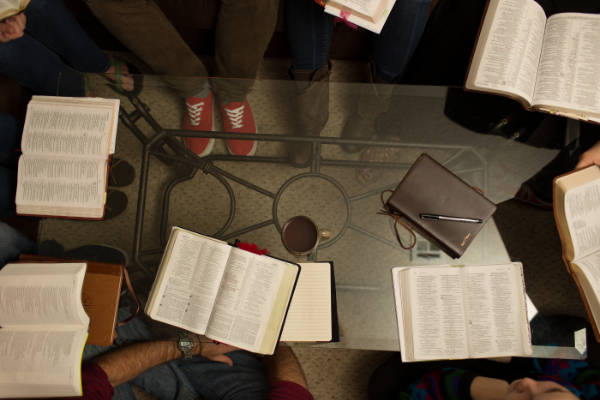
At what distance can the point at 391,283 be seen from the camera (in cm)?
98

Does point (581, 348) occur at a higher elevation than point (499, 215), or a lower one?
lower

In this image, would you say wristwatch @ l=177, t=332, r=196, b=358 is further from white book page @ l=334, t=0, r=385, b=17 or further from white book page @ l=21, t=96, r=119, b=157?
white book page @ l=334, t=0, r=385, b=17

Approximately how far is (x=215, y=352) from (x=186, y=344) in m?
0.18

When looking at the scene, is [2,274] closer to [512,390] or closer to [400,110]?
[400,110]

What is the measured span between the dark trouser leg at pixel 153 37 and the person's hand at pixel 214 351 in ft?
2.72

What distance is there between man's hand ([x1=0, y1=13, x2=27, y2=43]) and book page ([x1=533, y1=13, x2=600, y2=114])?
1.51m

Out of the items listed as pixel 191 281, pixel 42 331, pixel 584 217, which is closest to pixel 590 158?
pixel 584 217

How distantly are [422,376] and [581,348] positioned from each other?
48 cm

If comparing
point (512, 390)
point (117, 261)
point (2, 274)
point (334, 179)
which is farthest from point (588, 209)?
point (2, 274)

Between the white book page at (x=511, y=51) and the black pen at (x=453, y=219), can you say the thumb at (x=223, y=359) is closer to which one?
the black pen at (x=453, y=219)

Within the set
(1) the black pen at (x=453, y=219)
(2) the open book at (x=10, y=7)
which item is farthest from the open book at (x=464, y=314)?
(2) the open book at (x=10, y=7)

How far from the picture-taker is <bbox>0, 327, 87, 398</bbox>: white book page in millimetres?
797

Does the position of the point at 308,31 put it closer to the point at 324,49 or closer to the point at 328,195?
the point at 324,49

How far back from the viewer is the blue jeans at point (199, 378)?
111 cm
